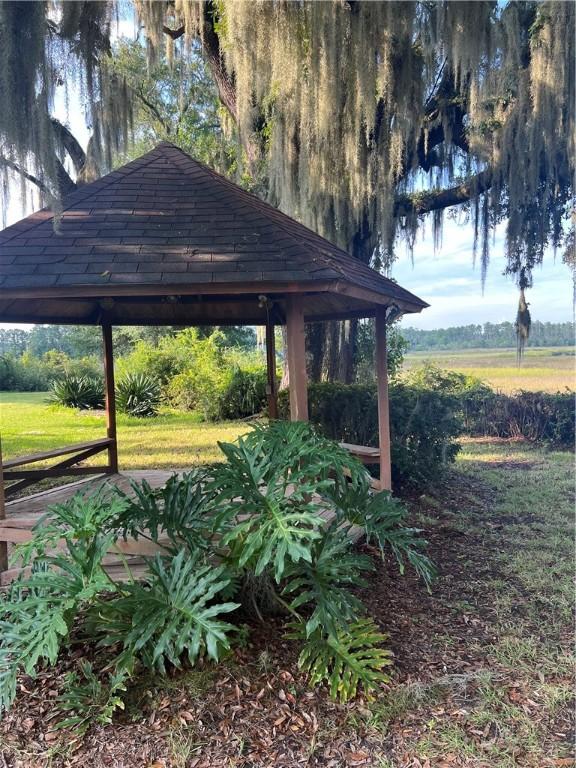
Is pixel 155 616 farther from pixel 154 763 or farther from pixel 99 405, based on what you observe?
pixel 99 405

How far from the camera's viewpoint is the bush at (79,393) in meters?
12.9

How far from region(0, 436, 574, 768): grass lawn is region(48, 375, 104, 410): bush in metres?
10.9

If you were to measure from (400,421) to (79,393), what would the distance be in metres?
9.59

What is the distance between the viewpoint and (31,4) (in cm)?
328

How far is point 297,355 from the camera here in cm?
383

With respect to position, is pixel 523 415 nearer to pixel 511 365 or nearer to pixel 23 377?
pixel 511 365

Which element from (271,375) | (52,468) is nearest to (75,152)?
(271,375)

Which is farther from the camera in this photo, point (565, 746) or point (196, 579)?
point (196, 579)

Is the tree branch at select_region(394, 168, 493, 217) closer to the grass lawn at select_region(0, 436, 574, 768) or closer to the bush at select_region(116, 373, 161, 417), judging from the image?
the grass lawn at select_region(0, 436, 574, 768)

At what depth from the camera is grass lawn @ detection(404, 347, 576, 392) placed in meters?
9.03

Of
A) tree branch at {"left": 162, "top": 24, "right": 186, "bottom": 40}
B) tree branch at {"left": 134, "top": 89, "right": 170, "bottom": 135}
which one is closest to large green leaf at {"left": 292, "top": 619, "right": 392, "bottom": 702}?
tree branch at {"left": 162, "top": 24, "right": 186, "bottom": 40}

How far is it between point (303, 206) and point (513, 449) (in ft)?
19.1

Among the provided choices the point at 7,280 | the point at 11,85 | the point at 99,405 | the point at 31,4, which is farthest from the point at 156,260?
the point at 99,405

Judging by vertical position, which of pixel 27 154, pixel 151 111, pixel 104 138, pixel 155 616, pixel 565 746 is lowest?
pixel 565 746
